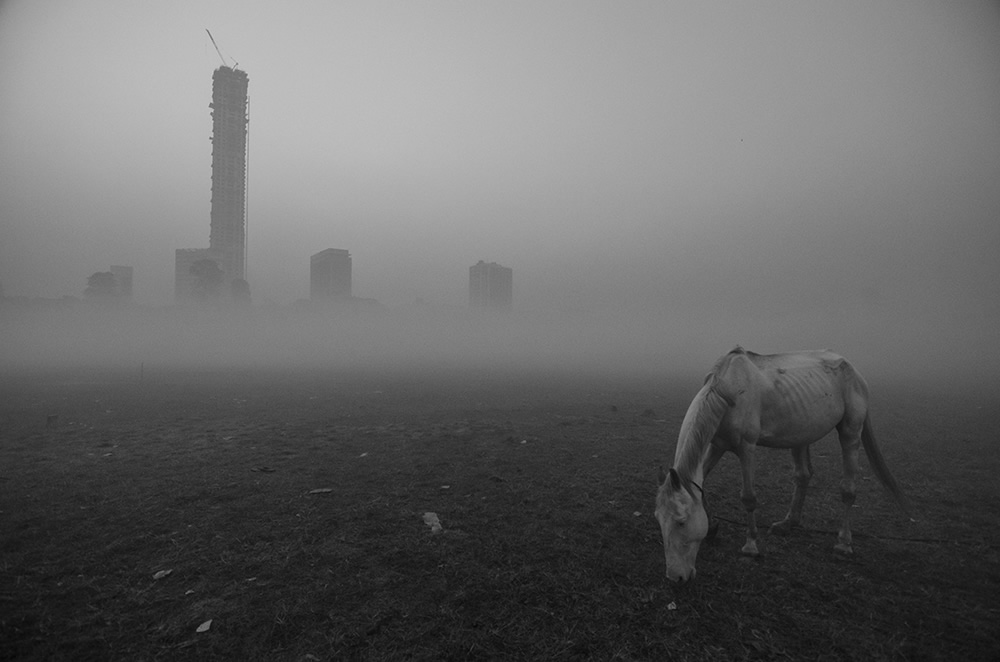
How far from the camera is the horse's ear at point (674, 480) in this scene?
4405 millimetres

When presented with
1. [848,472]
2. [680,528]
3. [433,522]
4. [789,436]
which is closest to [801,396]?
[789,436]

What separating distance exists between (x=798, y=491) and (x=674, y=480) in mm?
3445

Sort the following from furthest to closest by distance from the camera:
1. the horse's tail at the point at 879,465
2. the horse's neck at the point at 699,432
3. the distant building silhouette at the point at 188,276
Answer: the distant building silhouette at the point at 188,276
the horse's tail at the point at 879,465
the horse's neck at the point at 699,432

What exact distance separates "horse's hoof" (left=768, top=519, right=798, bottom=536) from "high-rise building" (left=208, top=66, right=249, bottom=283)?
148m

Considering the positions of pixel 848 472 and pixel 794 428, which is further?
pixel 848 472

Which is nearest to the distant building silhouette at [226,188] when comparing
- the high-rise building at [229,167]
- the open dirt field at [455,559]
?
the high-rise building at [229,167]

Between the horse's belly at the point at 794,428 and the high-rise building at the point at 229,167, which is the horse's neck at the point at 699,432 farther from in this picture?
the high-rise building at the point at 229,167

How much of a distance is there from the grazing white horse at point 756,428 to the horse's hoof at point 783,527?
0.01 m

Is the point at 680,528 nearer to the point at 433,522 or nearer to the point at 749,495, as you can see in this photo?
the point at 749,495

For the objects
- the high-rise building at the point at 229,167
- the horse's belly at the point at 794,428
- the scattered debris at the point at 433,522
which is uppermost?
the high-rise building at the point at 229,167

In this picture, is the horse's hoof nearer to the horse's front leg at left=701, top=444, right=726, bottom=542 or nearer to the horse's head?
the horse's front leg at left=701, top=444, right=726, bottom=542

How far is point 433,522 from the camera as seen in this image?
21.0 ft

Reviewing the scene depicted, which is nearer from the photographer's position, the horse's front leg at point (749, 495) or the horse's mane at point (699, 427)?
the horse's mane at point (699, 427)

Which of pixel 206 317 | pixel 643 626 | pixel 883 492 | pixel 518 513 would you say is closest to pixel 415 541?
pixel 518 513
